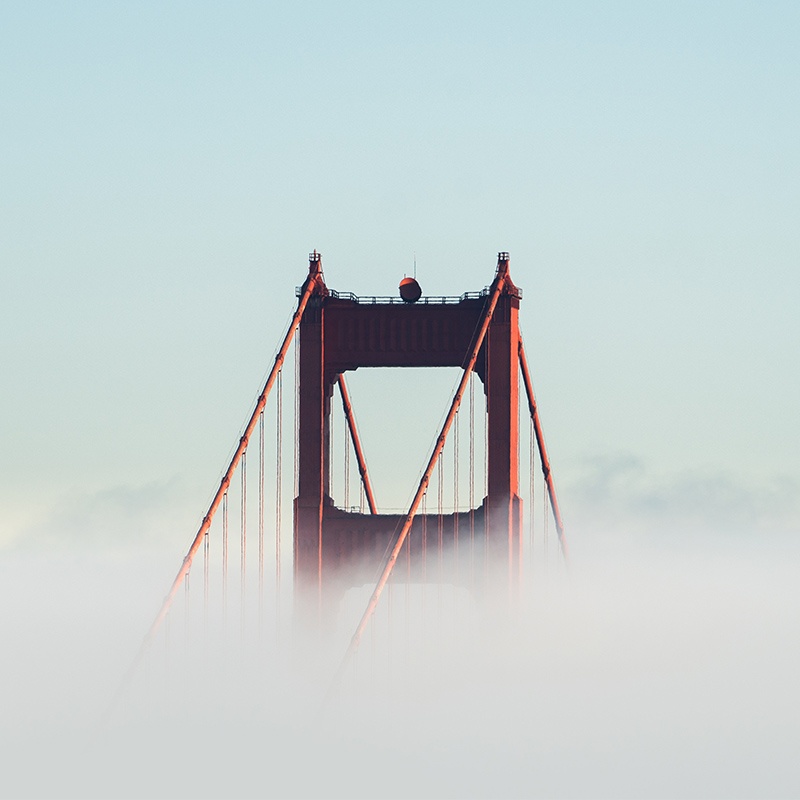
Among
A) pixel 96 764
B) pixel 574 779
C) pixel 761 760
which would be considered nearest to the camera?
pixel 96 764

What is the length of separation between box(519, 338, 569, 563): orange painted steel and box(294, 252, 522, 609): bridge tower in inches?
158

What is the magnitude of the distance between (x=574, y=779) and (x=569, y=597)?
26.1 ft

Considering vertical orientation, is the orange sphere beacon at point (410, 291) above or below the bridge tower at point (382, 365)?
above

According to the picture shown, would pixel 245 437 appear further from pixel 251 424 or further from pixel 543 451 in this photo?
pixel 543 451

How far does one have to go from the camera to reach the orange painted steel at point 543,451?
10794cm

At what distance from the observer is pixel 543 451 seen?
112625 mm

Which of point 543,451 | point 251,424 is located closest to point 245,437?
point 251,424

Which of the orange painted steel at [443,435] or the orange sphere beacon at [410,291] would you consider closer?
the orange painted steel at [443,435]

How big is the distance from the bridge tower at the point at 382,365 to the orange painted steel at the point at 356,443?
9.78 feet

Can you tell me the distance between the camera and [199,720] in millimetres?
105188

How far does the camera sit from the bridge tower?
10175cm

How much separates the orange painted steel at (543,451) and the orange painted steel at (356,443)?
6799 mm

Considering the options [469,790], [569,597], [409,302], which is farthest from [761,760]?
[409,302]

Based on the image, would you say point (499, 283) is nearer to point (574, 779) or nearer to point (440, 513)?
point (440, 513)
